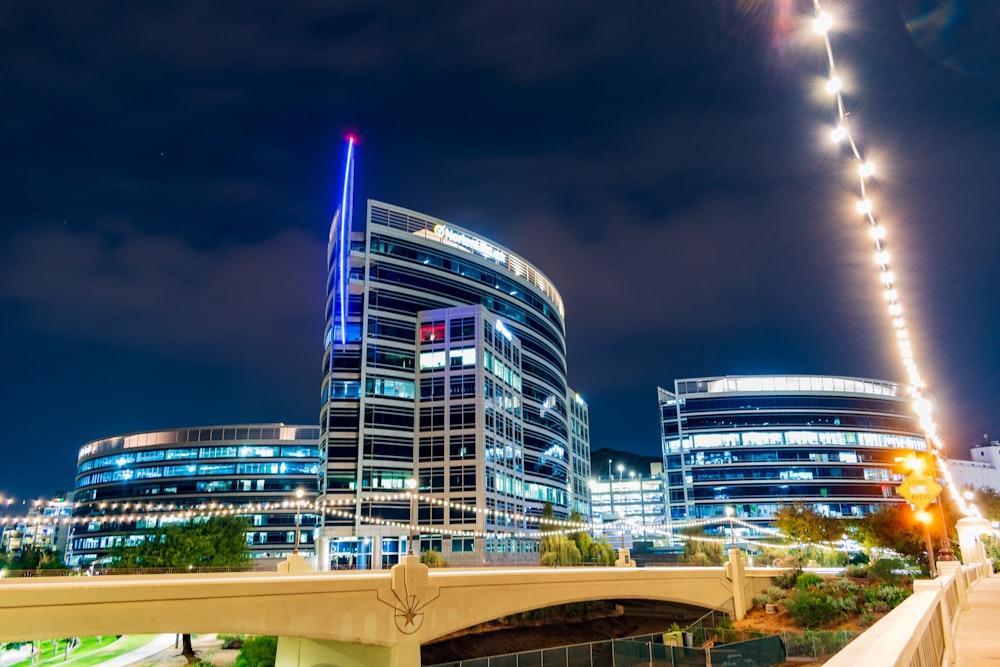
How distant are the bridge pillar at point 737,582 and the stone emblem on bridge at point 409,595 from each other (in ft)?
98.0

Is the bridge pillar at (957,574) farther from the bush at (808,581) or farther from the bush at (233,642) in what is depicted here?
the bush at (233,642)

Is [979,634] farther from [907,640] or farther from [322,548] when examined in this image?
[322,548]

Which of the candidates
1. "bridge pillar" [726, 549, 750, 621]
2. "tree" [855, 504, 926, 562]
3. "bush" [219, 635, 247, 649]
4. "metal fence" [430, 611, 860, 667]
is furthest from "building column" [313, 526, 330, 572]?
"tree" [855, 504, 926, 562]

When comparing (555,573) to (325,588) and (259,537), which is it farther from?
(259,537)

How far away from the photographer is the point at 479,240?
106062 mm

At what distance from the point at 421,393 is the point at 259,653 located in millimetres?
48091

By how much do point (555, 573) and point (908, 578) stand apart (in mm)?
28755

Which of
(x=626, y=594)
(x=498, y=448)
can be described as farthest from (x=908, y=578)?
(x=498, y=448)

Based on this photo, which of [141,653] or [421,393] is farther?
[421,393]

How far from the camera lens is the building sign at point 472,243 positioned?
101 m

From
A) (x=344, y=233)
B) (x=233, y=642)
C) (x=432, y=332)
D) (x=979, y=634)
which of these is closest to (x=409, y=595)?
(x=979, y=634)

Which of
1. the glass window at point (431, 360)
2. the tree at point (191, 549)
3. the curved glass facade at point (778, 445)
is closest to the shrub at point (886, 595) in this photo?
the tree at point (191, 549)

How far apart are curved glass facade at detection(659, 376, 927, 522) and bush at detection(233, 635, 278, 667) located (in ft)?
321

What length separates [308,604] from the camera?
86.3 feet
